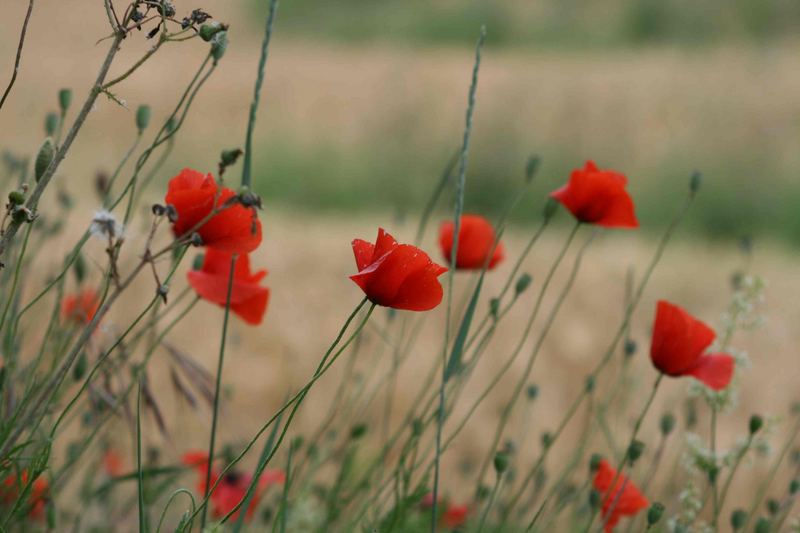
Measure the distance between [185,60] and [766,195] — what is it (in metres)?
2.26

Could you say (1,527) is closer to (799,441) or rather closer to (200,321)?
(200,321)

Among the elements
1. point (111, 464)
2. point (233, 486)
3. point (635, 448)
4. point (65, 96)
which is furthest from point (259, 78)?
point (111, 464)

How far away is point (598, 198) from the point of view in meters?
0.67

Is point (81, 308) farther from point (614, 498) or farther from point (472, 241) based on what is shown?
point (614, 498)

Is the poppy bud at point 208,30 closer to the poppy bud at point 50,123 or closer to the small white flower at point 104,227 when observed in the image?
the small white flower at point 104,227

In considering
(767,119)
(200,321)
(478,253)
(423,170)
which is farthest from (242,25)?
(478,253)

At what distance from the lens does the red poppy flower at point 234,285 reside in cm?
58

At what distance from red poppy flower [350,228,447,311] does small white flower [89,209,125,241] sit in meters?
0.10

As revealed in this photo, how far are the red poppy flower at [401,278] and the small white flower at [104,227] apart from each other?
10 centimetres

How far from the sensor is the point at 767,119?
4.36 metres

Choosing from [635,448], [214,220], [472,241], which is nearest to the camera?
[214,220]

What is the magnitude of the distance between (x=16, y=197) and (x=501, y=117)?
3.51m

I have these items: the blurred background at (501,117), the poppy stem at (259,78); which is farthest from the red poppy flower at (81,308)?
the blurred background at (501,117)

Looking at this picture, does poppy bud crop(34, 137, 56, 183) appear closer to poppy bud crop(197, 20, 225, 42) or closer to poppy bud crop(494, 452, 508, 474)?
poppy bud crop(197, 20, 225, 42)
